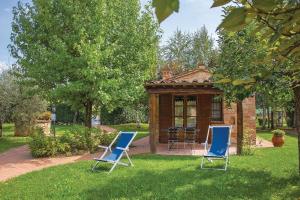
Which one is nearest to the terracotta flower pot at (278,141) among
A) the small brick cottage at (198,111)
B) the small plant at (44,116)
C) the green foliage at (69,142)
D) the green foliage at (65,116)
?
the small brick cottage at (198,111)

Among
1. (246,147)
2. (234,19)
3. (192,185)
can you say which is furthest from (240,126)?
(234,19)

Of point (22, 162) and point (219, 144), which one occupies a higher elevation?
point (219, 144)

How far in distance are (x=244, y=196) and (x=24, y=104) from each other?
17786 millimetres

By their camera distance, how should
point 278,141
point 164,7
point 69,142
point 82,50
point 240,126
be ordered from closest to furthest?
1. point 164,7
2. point 240,126
3. point 82,50
4. point 69,142
5. point 278,141

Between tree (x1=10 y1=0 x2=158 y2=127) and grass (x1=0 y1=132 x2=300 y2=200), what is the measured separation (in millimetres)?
4393

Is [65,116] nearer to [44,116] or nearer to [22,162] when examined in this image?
[44,116]

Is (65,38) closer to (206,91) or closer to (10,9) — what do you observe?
(10,9)

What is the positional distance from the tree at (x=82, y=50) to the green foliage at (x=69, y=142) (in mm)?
1473

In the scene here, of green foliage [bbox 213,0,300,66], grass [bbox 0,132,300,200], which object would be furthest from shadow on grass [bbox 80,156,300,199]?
green foliage [bbox 213,0,300,66]

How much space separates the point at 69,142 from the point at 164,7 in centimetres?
1546

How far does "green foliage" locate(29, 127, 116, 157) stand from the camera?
48.5ft

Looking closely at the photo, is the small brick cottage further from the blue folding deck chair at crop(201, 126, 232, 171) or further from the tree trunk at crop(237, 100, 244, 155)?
the blue folding deck chair at crop(201, 126, 232, 171)

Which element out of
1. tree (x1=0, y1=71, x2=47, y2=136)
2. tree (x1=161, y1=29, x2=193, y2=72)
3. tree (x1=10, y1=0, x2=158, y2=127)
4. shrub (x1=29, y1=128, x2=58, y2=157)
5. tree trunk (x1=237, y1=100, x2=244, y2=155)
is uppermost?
tree (x1=161, y1=29, x2=193, y2=72)

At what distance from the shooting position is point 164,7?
0.73 meters
